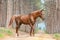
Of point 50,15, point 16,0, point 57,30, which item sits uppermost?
point 16,0

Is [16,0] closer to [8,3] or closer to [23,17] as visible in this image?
[8,3]

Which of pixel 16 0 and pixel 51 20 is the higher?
pixel 16 0

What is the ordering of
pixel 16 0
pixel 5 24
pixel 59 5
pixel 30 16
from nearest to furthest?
pixel 30 16 → pixel 59 5 → pixel 5 24 → pixel 16 0

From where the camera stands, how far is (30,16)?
910 cm

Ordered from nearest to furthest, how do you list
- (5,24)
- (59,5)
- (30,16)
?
(30,16), (59,5), (5,24)

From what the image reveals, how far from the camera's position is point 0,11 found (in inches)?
578

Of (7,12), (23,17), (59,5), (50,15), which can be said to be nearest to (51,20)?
(50,15)

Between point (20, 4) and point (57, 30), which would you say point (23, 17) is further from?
point (20, 4)

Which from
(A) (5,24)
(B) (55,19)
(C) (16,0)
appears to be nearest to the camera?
(B) (55,19)

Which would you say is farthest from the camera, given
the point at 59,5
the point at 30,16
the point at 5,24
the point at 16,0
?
the point at 16,0

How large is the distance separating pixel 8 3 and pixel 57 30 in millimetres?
3544

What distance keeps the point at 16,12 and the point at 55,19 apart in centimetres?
308

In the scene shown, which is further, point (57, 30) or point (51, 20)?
point (51, 20)

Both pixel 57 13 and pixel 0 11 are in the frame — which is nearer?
pixel 57 13
